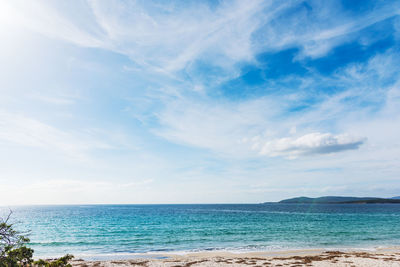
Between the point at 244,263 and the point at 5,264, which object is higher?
the point at 5,264

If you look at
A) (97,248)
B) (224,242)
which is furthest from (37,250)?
(224,242)

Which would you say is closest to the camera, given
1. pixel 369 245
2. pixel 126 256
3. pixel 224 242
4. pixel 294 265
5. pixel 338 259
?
pixel 294 265

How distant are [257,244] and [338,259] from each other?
10810 millimetres

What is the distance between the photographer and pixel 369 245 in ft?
94.6

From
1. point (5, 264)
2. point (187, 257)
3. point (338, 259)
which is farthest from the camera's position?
point (187, 257)

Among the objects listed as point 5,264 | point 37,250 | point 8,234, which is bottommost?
point 37,250

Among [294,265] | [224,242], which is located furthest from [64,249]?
[294,265]

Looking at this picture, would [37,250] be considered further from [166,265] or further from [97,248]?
[166,265]

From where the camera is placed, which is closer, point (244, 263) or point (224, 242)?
point (244, 263)

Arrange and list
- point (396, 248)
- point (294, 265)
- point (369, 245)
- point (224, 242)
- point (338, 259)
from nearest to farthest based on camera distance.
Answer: point (294, 265)
point (338, 259)
point (396, 248)
point (369, 245)
point (224, 242)

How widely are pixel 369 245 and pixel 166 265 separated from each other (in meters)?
24.1

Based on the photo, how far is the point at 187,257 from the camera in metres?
23.3

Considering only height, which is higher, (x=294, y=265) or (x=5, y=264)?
(x=5, y=264)

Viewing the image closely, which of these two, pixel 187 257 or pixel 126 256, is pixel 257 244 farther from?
pixel 126 256
